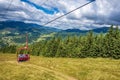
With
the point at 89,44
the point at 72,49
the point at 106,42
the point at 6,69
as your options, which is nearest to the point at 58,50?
the point at 72,49

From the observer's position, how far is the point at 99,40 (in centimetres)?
10019

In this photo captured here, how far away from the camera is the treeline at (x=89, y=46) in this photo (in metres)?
91.0

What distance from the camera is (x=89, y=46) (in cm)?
10019

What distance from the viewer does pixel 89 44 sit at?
10044cm

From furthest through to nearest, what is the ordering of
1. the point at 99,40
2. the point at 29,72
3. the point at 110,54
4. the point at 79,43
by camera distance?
the point at 79,43 → the point at 99,40 → the point at 110,54 → the point at 29,72

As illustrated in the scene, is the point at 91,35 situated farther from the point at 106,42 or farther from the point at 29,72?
the point at 29,72

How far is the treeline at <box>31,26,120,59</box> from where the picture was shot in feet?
299

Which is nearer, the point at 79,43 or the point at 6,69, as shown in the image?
the point at 6,69

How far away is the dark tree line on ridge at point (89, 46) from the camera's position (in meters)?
91.0

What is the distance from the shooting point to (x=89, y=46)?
100 metres

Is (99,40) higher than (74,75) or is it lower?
higher

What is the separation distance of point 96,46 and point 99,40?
4.61 m

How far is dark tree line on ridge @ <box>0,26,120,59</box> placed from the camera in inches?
3583

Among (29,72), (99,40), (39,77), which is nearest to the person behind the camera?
(39,77)
